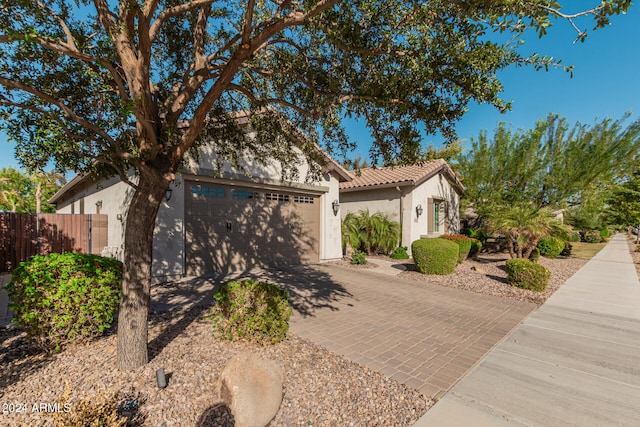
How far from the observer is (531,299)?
7.04 m

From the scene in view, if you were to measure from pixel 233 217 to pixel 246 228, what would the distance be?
0.60m

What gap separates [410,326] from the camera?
527 centimetres

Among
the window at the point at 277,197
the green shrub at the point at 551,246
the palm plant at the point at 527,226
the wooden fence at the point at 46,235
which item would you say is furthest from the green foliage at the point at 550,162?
the wooden fence at the point at 46,235

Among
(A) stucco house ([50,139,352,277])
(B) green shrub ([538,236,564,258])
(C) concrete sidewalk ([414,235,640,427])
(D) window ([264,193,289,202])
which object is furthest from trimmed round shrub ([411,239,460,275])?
(B) green shrub ([538,236,564,258])

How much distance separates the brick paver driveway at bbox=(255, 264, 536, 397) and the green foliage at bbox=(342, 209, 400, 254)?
471cm

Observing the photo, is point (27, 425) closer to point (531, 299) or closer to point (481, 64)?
point (481, 64)

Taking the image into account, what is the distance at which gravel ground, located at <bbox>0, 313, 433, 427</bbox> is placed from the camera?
2.72 meters

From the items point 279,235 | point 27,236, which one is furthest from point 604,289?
point 27,236

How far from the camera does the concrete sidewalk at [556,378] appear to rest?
2.88 meters

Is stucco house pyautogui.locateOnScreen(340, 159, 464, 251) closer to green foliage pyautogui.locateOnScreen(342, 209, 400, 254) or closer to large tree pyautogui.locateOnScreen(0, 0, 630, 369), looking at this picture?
green foliage pyautogui.locateOnScreen(342, 209, 400, 254)

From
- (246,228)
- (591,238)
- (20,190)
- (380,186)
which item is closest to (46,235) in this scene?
(246,228)

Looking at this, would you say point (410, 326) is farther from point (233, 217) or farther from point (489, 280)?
point (233, 217)

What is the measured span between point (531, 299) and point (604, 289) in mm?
3019

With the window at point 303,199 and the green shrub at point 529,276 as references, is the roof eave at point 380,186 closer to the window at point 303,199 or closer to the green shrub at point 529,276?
the window at point 303,199
